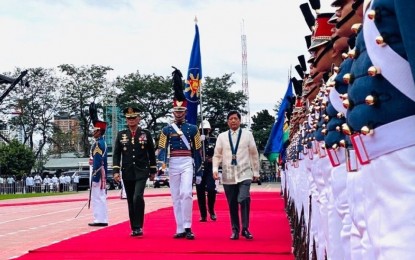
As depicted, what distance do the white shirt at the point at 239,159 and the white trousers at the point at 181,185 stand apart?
1.22 ft

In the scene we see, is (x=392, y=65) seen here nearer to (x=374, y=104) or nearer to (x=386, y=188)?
(x=374, y=104)

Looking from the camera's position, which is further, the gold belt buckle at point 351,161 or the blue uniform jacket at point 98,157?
the blue uniform jacket at point 98,157

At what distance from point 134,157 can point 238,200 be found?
1.71m

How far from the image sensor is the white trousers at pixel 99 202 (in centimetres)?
1116

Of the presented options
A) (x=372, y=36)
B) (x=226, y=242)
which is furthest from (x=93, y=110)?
(x=372, y=36)

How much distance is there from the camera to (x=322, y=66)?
156 inches

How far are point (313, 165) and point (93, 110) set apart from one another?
33.3 feet

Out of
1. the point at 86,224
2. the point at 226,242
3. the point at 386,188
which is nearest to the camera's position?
the point at 386,188

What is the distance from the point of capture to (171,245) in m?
7.76

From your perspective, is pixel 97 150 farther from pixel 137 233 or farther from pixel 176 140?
pixel 137 233

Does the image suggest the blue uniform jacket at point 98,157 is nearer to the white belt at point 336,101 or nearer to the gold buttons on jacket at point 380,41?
the white belt at point 336,101

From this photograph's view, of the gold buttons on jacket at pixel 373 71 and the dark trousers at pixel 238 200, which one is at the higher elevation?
the gold buttons on jacket at pixel 373 71

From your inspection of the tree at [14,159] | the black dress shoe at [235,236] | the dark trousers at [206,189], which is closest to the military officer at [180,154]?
the black dress shoe at [235,236]

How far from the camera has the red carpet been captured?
6766 millimetres
